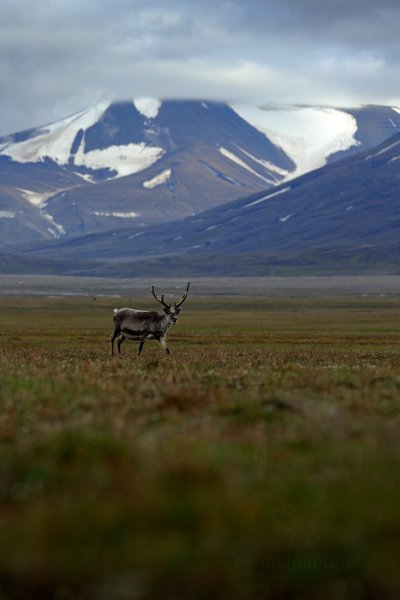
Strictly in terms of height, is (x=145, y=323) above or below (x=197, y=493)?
above

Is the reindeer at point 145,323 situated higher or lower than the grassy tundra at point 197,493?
higher

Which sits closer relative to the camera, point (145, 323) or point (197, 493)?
point (197, 493)

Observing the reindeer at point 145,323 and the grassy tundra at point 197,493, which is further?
the reindeer at point 145,323

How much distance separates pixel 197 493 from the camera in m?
10.9

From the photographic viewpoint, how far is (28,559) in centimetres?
960

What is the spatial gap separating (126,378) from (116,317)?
1678 cm

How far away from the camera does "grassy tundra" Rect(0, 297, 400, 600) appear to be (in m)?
9.39

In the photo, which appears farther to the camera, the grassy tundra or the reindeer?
the reindeer

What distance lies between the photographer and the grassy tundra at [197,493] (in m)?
9.39

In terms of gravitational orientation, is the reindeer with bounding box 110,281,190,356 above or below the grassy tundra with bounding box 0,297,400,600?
above

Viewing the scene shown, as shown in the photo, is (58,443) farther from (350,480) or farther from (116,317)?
(116,317)

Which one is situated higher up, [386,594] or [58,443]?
[58,443]

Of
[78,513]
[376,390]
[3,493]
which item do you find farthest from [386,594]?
[376,390]

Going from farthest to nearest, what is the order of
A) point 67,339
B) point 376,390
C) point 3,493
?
point 67,339
point 376,390
point 3,493
